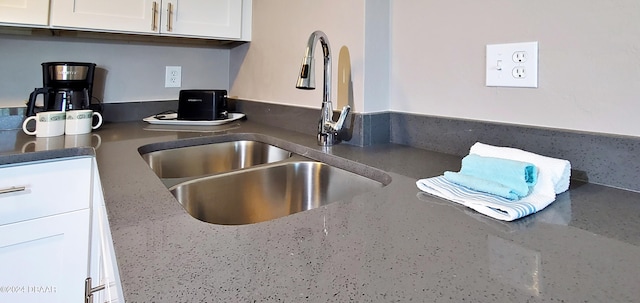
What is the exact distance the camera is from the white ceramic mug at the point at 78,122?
1.26m

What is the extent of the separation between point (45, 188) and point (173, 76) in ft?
3.29

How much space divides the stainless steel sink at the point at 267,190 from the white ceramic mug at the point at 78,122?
722mm

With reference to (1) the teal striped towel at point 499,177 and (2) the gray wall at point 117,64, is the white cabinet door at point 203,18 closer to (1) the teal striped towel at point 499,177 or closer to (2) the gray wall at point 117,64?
(2) the gray wall at point 117,64

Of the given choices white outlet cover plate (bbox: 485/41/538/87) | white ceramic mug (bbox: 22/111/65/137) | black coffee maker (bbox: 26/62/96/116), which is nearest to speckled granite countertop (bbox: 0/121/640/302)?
white outlet cover plate (bbox: 485/41/538/87)

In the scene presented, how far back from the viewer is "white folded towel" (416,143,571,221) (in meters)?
0.58

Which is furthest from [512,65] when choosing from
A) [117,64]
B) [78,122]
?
[117,64]

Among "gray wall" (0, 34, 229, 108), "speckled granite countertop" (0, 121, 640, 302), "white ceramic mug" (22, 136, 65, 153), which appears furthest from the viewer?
"gray wall" (0, 34, 229, 108)

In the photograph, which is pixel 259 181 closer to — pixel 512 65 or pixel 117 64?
pixel 512 65

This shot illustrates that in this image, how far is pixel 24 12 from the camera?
121 centimetres

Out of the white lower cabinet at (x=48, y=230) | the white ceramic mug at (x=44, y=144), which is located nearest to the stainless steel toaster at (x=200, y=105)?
the white ceramic mug at (x=44, y=144)

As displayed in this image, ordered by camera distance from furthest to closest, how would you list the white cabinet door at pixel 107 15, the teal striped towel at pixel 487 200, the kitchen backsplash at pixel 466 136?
the white cabinet door at pixel 107 15 → the kitchen backsplash at pixel 466 136 → the teal striped towel at pixel 487 200

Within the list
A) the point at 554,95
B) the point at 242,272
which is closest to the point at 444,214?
the point at 242,272

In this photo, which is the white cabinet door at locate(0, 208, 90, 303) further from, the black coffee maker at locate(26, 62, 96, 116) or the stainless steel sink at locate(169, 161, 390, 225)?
the black coffee maker at locate(26, 62, 96, 116)

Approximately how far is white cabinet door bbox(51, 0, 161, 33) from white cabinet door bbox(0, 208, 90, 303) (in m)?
0.77
